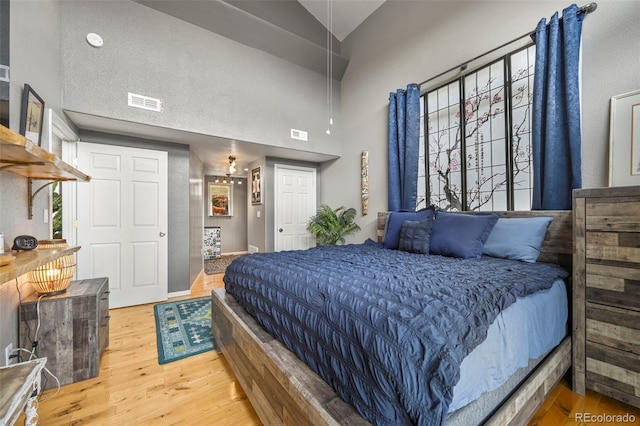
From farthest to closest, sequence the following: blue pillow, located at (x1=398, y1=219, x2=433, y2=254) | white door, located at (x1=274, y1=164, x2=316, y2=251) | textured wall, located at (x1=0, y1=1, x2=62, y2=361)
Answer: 1. white door, located at (x1=274, y1=164, x2=316, y2=251)
2. blue pillow, located at (x1=398, y1=219, x2=433, y2=254)
3. textured wall, located at (x1=0, y1=1, x2=62, y2=361)

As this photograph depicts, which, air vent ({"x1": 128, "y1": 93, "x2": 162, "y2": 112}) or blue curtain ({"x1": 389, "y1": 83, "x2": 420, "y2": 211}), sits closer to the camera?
air vent ({"x1": 128, "y1": 93, "x2": 162, "y2": 112})

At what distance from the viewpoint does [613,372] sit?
1476mm

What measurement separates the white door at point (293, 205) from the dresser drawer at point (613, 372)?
12.9 ft

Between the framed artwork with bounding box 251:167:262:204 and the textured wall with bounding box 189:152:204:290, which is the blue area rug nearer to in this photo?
the textured wall with bounding box 189:152:204:290

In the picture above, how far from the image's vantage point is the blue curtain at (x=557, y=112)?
2.03 metres

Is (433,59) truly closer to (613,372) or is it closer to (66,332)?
(613,372)

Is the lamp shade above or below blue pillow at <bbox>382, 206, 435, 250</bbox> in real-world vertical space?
below

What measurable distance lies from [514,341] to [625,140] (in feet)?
6.11

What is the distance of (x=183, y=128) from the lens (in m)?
3.14

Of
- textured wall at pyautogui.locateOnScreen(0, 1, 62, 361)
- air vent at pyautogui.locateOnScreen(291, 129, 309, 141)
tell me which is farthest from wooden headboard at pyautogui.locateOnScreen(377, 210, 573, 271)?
textured wall at pyautogui.locateOnScreen(0, 1, 62, 361)

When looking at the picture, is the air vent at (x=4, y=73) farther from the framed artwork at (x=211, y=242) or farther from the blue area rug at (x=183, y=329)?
the framed artwork at (x=211, y=242)

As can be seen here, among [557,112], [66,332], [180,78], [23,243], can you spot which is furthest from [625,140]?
[180,78]

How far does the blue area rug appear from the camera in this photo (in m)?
2.16

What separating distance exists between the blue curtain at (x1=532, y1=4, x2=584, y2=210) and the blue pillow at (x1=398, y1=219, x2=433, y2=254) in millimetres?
918
